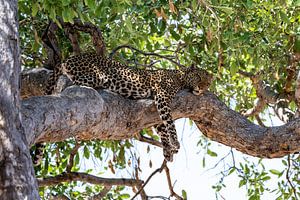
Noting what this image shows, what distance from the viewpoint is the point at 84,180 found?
6719 mm

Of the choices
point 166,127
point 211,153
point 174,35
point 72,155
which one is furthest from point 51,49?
point 211,153

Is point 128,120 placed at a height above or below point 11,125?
above

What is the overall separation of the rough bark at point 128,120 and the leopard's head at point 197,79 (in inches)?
5.8

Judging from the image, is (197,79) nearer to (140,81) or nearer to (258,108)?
(140,81)

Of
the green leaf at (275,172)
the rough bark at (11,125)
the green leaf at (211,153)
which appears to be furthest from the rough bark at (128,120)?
the green leaf at (275,172)

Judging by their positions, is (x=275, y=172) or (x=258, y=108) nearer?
(x=275, y=172)

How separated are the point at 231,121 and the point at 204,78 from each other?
37.7 inches

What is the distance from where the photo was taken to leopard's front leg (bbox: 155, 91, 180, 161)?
5903 millimetres

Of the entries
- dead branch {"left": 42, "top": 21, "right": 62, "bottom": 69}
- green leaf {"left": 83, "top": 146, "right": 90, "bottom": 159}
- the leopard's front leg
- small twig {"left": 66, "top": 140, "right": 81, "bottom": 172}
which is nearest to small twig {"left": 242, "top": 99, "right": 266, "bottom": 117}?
the leopard's front leg

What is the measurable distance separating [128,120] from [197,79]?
47.7 inches

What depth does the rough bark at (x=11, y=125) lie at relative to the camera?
291 cm

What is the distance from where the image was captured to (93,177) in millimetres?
6758

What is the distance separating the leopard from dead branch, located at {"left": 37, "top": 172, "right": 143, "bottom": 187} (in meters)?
0.50

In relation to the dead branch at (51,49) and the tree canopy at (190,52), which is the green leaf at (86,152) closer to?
the tree canopy at (190,52)
